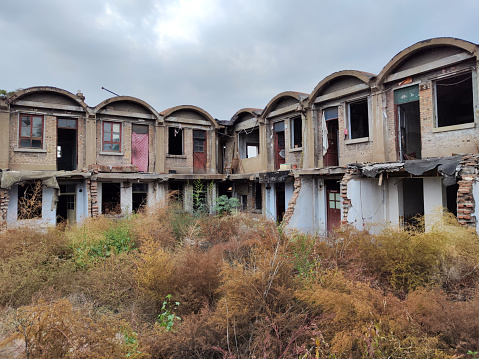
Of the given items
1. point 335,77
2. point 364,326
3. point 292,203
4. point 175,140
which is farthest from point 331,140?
point 364,326

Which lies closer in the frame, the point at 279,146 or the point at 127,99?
the point at 127,99

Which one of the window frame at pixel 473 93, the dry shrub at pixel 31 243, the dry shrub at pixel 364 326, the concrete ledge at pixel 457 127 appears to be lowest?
the dry shrub at pixel 364 326

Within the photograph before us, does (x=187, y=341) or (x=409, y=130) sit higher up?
(x=409, y=130)

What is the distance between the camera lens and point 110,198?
16.4 m

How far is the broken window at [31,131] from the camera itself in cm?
1434

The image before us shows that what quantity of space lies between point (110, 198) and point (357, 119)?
13342 millimetres

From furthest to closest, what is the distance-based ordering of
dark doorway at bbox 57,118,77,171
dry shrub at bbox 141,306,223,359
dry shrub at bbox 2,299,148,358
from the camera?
dark doorway at bbox 57,118,77,171 < dry shrub at bbox 141,306,223,359 < dry shrub at bbox 2,299,148,358

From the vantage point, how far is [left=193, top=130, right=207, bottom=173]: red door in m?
18.8

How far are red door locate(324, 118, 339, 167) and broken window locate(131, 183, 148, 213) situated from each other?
396 inches

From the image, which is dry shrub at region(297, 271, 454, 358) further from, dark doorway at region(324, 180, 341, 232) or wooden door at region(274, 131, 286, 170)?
wooden door at region(274, 131, 286, 170)

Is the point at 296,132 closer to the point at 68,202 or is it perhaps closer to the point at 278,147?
the point at 278,147

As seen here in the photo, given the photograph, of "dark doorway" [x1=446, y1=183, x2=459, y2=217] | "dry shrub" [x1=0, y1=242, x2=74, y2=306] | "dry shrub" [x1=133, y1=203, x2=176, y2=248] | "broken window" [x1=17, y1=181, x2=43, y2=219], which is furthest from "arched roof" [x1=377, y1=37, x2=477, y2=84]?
"broken window" [x1=17, y1=181, x2=43, y2=219]

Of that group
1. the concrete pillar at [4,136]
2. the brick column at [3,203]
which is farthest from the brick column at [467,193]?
the concrete pillar at [4,136]

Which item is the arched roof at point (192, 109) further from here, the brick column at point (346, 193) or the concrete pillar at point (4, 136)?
the brick column at point (346, 193)
